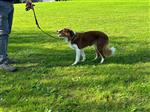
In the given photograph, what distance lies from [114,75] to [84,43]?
150cm

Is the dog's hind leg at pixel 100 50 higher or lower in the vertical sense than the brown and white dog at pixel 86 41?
lower

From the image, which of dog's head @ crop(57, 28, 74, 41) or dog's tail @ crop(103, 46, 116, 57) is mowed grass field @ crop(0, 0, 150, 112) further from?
dog's head @ crop(57, 28, 74, 41)

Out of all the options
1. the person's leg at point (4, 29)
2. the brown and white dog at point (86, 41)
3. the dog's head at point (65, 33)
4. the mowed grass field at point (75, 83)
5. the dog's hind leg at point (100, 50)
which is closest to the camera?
the mowed grass field at point (75, 83)

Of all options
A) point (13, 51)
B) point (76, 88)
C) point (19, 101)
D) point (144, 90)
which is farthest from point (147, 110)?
point (13, 51)

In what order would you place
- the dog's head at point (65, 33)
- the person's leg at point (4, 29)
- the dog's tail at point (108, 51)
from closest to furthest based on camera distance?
the person's leg at point (4, 29), the dog's head at point (65, 33), the dog's tail at point (108, 51)

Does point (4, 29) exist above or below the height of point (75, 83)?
above

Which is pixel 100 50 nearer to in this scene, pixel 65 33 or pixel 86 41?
pixel 86 41

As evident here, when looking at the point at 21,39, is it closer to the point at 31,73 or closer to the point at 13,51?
the point at 13,51

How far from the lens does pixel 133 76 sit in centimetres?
855

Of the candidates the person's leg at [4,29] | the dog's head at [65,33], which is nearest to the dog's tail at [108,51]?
the dog's head at [65,33]

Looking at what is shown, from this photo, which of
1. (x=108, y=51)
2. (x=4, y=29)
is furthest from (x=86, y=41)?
(x=4, y=29)

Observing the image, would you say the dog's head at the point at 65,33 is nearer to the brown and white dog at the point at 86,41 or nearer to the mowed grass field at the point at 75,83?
the brown and white dog at the point at 86,41

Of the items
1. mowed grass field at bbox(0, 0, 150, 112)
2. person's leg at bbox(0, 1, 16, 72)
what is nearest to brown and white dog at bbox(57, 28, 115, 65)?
mowed grass field at bbox(0, 0, 150, 112)

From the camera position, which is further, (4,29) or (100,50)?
(100,50)
